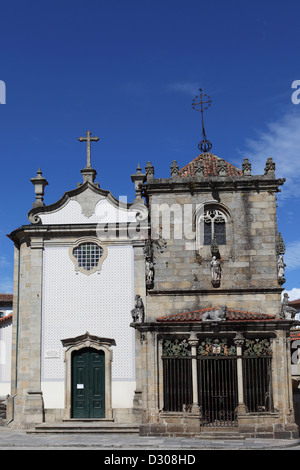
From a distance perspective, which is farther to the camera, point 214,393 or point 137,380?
point 137,380

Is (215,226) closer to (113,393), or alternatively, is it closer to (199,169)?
(199,169)

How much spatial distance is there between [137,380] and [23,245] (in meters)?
6.93

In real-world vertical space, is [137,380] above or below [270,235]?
below

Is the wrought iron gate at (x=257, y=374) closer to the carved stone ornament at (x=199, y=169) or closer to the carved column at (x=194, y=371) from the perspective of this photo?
the carved column at (x=194, y=371)

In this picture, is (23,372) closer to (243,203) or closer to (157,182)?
(157,182)

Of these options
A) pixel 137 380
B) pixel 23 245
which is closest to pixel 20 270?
pixel 23 245

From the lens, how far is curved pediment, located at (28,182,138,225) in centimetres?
2344

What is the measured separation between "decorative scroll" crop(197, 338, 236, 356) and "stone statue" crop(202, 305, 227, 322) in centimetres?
69

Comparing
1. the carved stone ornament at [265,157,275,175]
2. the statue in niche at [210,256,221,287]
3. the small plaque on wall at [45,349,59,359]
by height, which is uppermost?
the carved stone ornament at [265,157,275,175]

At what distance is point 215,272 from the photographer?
71.4ft

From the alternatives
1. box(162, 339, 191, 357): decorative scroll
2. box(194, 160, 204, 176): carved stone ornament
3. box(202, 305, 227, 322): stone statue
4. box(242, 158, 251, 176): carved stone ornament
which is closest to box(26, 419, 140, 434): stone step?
box(162, 339, 191, 357): decorative scroll

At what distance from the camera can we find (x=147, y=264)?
2200 centimetres

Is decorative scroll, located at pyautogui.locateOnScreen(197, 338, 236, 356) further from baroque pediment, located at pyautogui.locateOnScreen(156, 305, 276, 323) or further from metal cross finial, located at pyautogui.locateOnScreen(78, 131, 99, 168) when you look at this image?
metal cross finial, located at pyautogui.locateOnScreen(78, 131, 99, 168)

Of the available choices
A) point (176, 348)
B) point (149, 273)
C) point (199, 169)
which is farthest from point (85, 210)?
point (176, 348)
